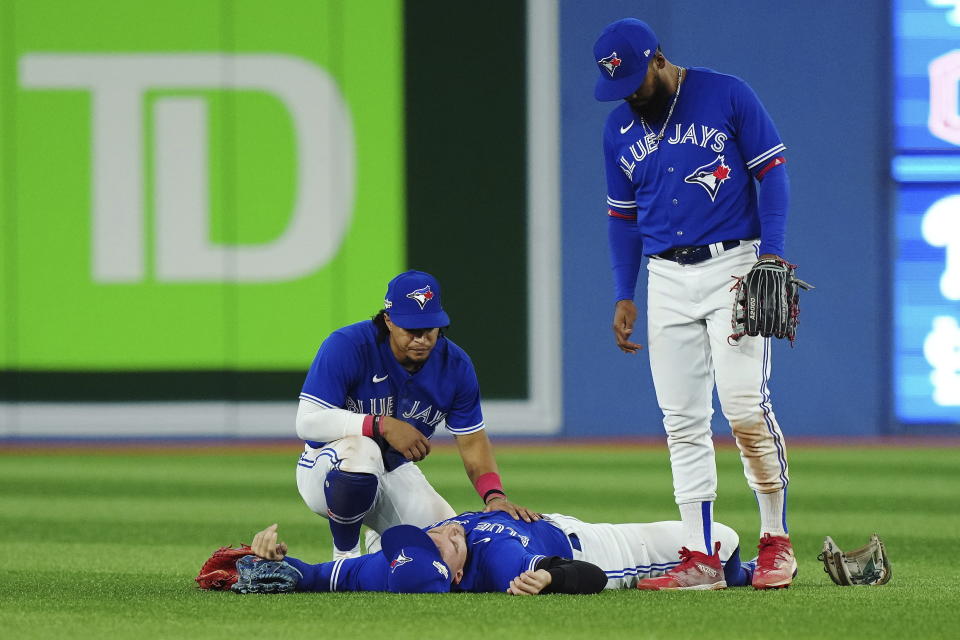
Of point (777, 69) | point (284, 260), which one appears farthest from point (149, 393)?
point (777, 69)

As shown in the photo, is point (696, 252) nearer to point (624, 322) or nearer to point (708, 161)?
point (708, 161)

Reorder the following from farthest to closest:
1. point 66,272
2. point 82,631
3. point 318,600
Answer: point 66,272 → point 318,600 → point 82,631

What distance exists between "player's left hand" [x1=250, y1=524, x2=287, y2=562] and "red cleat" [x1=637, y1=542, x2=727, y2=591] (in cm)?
125

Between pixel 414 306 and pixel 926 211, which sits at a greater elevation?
pixel 926 211

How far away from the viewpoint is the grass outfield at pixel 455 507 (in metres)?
4.09

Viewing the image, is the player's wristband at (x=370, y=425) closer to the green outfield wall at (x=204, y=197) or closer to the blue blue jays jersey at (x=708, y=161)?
the blue blue jays jersey at (x=708, y=161)

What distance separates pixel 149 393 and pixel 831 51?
7.58 meters

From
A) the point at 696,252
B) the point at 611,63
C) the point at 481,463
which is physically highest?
the point at 611,63

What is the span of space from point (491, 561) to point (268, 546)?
29.8 inches

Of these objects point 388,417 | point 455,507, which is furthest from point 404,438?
point 455,507

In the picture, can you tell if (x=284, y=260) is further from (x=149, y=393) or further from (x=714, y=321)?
(x=714, y=321)

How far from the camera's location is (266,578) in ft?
15.8

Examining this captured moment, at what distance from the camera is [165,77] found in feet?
45.7

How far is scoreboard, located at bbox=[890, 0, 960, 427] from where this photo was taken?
44.9 feet
